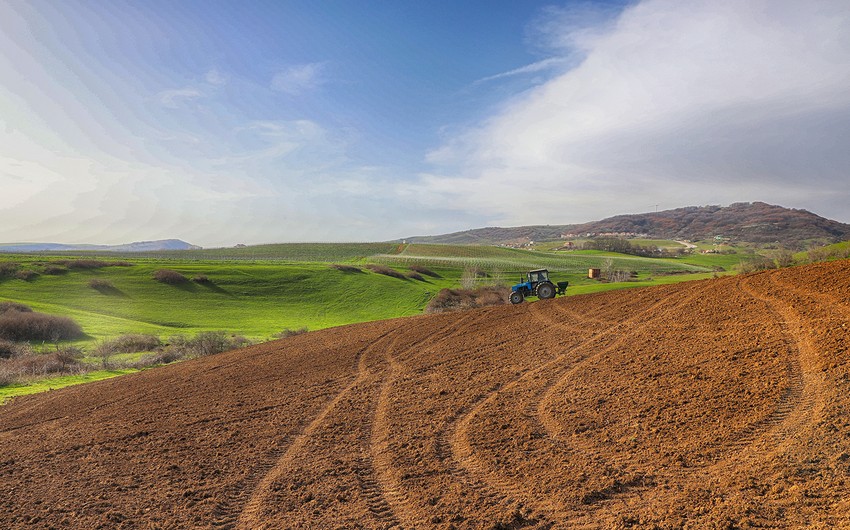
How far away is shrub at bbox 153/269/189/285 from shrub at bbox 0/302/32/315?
18.7 metres

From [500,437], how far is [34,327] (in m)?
36.5

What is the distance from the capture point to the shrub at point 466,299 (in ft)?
139

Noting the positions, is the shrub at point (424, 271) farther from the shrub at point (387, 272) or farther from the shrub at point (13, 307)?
the shrub at point (13, 307)

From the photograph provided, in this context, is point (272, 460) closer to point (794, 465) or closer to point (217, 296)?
point (794, 465)

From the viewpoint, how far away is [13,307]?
3381 centimetres

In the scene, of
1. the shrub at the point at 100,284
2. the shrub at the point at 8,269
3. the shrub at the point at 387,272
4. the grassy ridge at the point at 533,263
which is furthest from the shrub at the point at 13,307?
the grassy ridge at the point at 533,263

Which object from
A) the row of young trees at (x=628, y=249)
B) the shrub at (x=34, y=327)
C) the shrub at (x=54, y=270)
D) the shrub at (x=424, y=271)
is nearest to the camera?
the shrub at (x=34, y=327)

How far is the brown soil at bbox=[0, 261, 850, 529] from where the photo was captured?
5.49 metres

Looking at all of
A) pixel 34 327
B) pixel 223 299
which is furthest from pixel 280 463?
pixel 223 299

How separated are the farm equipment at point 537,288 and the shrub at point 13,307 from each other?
36.2m

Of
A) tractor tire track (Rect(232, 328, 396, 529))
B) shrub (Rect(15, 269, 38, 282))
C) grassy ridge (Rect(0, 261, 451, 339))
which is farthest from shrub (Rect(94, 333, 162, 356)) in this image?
shrub (Rect(15, 269, 38, 282))

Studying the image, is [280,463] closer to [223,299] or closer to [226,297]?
[223,299]

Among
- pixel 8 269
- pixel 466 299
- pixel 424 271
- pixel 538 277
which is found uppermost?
pixel 538 277

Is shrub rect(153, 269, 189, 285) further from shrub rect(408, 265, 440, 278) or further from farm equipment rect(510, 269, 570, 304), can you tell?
farm equipment rect(510, 269, 570, 304)
